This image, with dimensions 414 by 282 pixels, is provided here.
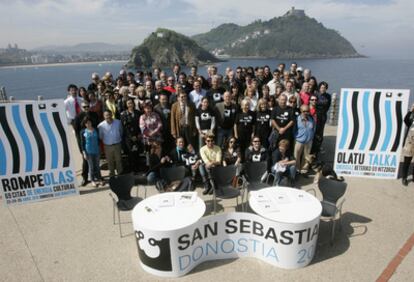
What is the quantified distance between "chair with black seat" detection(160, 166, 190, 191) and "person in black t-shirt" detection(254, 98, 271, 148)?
7.04 ft

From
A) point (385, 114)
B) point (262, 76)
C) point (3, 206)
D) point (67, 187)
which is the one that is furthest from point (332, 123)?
point (3, 206)

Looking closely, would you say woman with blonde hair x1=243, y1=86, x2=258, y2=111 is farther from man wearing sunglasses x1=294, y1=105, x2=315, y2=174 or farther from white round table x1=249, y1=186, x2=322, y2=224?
white round table x1=249, y1=186, x2=322, y2=224

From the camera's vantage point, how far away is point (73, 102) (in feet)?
25.7

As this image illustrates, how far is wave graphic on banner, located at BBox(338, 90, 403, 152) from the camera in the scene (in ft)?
22.0

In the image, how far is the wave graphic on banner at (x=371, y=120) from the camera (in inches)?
265

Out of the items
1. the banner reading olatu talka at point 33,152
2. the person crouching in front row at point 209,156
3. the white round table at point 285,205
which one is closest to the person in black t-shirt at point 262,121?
the person crouching in front row at point 209,156

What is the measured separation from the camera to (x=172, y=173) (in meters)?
5.93

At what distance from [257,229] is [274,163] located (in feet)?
7.74

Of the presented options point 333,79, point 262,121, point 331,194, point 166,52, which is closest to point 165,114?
point 262,121

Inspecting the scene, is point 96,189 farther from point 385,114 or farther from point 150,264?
point 385,114

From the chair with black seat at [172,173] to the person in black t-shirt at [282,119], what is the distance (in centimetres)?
242

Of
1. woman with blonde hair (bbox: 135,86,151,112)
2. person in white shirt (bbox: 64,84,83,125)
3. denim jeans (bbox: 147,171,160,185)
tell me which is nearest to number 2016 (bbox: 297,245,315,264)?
denim jeans (bbox: 147,171,160,185)

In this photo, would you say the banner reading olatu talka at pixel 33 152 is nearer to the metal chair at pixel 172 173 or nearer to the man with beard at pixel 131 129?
the man with beard at pixel 131 129

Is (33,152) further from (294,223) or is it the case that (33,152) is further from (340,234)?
(340,234)
